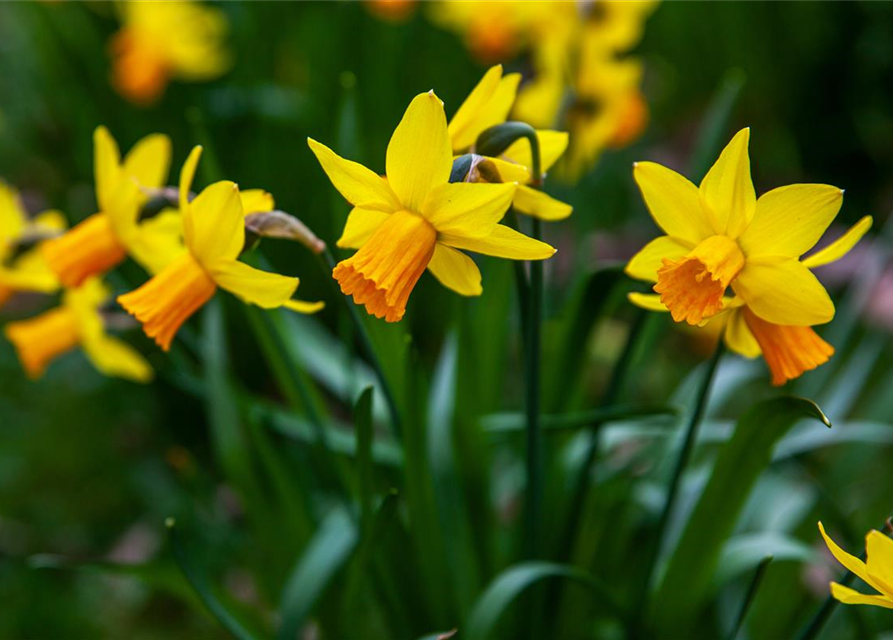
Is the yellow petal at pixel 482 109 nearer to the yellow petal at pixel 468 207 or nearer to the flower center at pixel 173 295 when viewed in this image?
the yellow petal at pixel 468 207

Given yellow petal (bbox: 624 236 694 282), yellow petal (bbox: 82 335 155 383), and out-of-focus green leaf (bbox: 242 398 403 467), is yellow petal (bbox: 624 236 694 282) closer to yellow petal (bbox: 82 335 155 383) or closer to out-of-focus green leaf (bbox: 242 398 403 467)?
out-of-focus green leaf (bbox: 242 398 403 467)

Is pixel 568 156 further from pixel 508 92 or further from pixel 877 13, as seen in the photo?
pixel 877 13

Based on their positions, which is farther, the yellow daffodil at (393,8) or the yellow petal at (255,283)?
the yellow daffodil at (393,8)

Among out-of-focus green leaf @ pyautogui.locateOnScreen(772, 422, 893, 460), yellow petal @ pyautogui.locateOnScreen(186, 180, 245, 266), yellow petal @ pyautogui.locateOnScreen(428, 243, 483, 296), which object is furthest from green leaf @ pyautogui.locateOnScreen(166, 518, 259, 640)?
out-of-focus green leaf @ pyautogui.locateOnScreen(772, 422, 893, 460)

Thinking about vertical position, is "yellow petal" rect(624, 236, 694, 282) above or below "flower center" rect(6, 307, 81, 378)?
above

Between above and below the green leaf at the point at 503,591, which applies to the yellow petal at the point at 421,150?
above

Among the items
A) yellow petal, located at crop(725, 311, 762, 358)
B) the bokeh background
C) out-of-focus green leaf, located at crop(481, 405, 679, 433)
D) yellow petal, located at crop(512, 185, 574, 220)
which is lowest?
the bokeh background

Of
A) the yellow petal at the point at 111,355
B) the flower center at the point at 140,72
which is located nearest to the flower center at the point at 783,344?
the yellow petal at the point at 111,355
